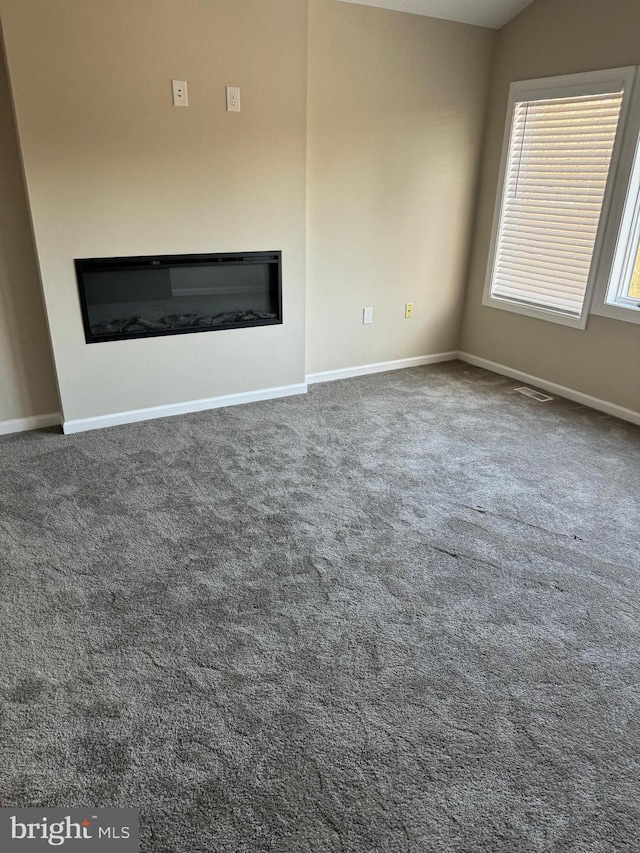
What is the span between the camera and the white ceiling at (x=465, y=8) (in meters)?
3.75

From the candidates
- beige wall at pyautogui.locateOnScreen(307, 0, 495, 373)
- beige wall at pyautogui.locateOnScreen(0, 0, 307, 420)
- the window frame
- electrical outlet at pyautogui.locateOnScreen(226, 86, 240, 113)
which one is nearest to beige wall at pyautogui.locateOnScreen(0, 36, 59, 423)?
beige wall at pyautogui.locateOnScreen(0, 0, 307, 420)

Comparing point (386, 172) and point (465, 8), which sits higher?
point (465, 8)

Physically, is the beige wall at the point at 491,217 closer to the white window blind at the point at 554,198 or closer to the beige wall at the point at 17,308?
the white window blind at the point at 554,198

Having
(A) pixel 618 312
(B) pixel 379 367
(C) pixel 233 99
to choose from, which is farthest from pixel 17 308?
(A) pixel 618 312

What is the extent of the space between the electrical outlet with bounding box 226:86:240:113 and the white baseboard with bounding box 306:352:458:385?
68.5 inches

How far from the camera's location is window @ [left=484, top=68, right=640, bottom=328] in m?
3.67

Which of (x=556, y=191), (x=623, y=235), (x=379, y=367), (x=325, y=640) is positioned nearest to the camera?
(x=325, y=640)

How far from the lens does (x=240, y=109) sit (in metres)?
3.40

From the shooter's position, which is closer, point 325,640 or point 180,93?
point 325,640

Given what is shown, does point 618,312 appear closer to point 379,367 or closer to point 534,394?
point 534,394

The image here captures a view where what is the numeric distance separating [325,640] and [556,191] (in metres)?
3.42

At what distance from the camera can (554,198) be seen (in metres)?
4.05

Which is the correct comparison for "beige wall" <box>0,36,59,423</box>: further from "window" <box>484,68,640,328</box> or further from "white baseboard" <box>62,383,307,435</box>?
"window" <box>484,68,640,328</box>

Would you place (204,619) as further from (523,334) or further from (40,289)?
(523,334)
